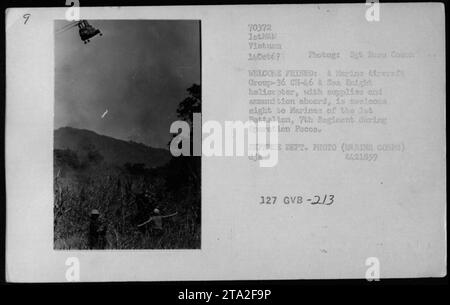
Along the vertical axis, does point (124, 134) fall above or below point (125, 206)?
above

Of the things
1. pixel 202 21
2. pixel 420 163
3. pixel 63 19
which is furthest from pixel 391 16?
pixel 63 19

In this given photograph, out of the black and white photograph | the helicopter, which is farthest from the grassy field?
the helicopter

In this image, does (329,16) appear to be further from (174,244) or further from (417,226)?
(174,244)

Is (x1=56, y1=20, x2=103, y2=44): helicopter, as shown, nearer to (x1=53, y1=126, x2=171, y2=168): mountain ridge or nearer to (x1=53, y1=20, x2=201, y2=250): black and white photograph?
(x1=53, y1=20, x2=201, y2=250): black and white photograph

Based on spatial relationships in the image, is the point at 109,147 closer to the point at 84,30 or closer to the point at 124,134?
the point at 124,134

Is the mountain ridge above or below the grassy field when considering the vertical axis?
above

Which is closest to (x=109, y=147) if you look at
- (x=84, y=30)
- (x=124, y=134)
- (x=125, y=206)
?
(x=124, y=134)
